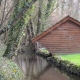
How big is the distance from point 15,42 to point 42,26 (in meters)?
17.0

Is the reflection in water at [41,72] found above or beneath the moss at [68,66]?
beneath

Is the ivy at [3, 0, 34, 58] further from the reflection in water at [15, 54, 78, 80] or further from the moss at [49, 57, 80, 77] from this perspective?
the moss at [49, 57, 80, 77]

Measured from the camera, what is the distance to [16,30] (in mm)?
16906

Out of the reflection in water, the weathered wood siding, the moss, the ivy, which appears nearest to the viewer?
the reflection in water

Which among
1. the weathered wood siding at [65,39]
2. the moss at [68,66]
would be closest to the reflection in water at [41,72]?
the moss at [68,66]

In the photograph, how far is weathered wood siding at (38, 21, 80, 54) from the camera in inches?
978

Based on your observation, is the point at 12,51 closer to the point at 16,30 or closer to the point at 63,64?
the point at 16,30

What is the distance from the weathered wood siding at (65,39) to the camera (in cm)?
2484

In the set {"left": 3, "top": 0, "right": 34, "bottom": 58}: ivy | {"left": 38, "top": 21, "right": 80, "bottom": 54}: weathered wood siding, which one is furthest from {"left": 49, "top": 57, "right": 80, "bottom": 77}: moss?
{"left": 38, "top": 21, "right": 80, "bottom": 54}: weathered wood siding

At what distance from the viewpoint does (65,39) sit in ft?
82.2

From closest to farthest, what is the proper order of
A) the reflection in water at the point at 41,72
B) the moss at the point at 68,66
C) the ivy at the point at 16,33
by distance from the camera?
the reflection in water at the point at 41,72
the moss at the point at 68,66
the ivy at the point at 16,33

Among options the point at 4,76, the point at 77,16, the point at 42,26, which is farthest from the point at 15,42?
the point at 77,16

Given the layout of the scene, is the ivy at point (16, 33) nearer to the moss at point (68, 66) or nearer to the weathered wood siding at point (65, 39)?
the moss at point (68, 66)

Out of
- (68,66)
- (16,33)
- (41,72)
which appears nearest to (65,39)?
(41,72)
